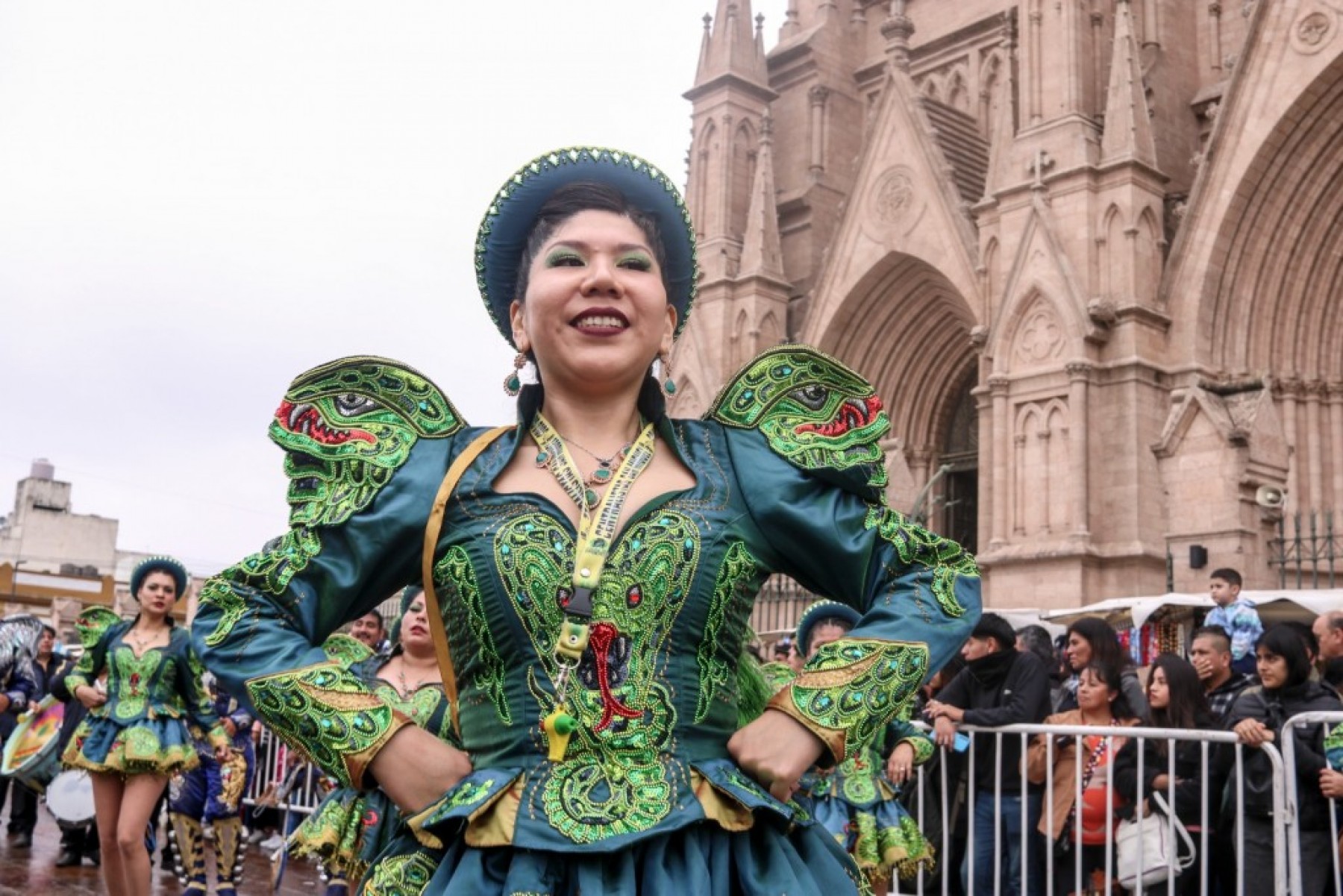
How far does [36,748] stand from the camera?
37.6ft

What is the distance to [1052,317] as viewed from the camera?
19.7 m

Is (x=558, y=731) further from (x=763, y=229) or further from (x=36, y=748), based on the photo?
(x=763, y=229)

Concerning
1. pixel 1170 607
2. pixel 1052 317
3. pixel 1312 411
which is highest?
pixel 1052 317

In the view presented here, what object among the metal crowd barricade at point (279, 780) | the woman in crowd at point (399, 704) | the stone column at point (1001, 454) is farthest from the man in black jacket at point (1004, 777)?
the stone column at point (1001, 454)

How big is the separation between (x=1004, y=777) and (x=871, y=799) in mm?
1045

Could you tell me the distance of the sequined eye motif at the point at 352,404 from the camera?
248 cm

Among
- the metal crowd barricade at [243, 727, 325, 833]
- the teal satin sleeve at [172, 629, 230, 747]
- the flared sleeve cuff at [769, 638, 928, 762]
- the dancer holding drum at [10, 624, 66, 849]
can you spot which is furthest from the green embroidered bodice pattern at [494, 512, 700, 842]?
the dancer holding drum at [10, 624, 66, 849]

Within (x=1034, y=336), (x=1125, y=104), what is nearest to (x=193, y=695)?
(x=1034, y=336)

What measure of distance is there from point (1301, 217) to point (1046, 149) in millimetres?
3600

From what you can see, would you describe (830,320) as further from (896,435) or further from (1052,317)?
(1052,317)

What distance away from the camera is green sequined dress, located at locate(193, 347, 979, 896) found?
2.15m

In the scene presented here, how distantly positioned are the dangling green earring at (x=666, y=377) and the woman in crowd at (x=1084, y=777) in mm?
4609

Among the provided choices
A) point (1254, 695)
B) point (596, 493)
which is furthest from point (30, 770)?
point (596, 493)

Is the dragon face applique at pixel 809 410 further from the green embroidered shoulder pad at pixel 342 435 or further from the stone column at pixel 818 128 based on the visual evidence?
the stone column at pixel 818 128
